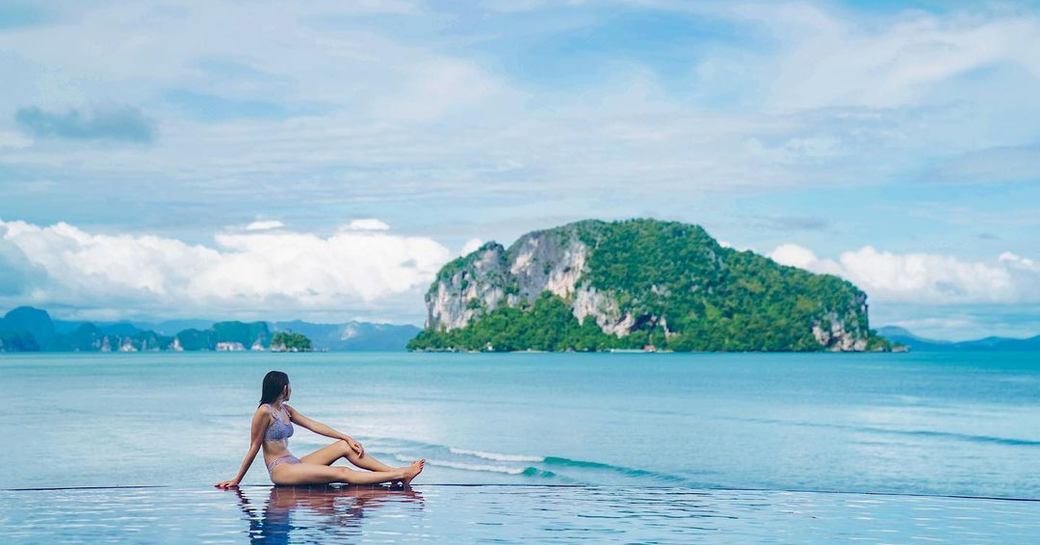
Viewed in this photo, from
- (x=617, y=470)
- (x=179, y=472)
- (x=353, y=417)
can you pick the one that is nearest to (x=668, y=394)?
(x=353, y=417)

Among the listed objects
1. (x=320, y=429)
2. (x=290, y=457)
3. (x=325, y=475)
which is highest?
(x=320, y=429)

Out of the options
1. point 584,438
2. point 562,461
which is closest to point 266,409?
point 562,461

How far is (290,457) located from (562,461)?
750 inches

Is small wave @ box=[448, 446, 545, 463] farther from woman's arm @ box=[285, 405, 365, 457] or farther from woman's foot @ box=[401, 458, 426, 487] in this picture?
woman's arm @ box=[285, 405, 365, 457]

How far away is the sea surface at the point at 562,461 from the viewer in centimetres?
1441

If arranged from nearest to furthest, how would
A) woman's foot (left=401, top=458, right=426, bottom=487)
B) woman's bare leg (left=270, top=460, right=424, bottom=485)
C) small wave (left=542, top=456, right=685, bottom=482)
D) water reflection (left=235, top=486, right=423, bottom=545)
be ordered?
water reflection (left=235, top=486, right=423, bottom=545) < woman's bare leg (left=270, top=460, right=424, bottom=485) < woman's foot (left=401, top=458, right=426, bottom=487) < small wave (left=542, top=456, right=685, bottom=482)

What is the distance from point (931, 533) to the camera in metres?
14.2

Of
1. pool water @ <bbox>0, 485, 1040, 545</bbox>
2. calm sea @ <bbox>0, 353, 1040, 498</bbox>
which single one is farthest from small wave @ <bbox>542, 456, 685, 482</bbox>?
pool water @ <bbox>0, 485, 1040, 545</bbox>

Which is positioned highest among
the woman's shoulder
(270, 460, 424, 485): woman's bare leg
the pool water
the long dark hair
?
the long dark hair

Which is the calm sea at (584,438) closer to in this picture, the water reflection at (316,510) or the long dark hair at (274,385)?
the water reflection at (316,510)

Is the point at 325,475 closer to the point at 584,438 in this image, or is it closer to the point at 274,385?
the point at 274,385

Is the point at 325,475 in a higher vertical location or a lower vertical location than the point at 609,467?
higher

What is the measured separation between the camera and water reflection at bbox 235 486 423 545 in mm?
12961

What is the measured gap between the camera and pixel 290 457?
1667 cm
